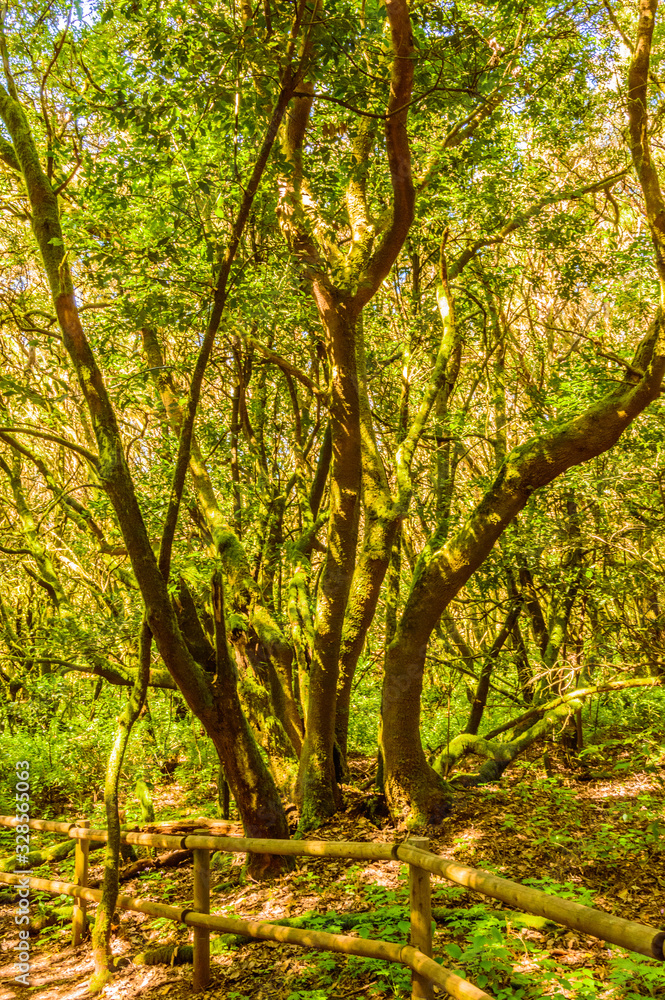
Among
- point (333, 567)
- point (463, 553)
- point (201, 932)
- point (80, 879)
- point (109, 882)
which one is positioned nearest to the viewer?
point (201, 932)

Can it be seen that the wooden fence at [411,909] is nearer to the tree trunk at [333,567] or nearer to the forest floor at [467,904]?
the forest floor at [467,904]

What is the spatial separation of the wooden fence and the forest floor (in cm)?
41

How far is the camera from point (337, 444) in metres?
6.78

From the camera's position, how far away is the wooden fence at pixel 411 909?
2.32 meters

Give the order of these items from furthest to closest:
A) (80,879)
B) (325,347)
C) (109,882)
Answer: (325,347), (80,879), (109,882)

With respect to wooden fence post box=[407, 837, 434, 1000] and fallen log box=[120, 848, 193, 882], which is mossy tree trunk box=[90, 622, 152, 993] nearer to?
wooden fence post box=[407, 837, 434, 1000]

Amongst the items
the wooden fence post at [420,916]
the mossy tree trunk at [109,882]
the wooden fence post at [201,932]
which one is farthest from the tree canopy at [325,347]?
the wooden fence post at [420,916]

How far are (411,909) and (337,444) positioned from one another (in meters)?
4.19

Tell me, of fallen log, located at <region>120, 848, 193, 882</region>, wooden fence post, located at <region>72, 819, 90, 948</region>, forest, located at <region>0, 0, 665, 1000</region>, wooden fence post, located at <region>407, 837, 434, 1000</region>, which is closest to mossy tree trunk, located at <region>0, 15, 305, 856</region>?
forest, located at <region>0, 0, 665, 1000</region>

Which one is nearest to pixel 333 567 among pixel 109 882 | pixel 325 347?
pixel 325 347

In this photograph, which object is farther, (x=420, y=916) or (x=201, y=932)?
(x=201, y=932)

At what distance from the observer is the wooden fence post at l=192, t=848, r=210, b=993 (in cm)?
466

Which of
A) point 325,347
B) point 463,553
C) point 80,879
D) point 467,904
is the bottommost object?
point 467,904

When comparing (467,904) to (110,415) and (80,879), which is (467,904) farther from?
(110,415)
